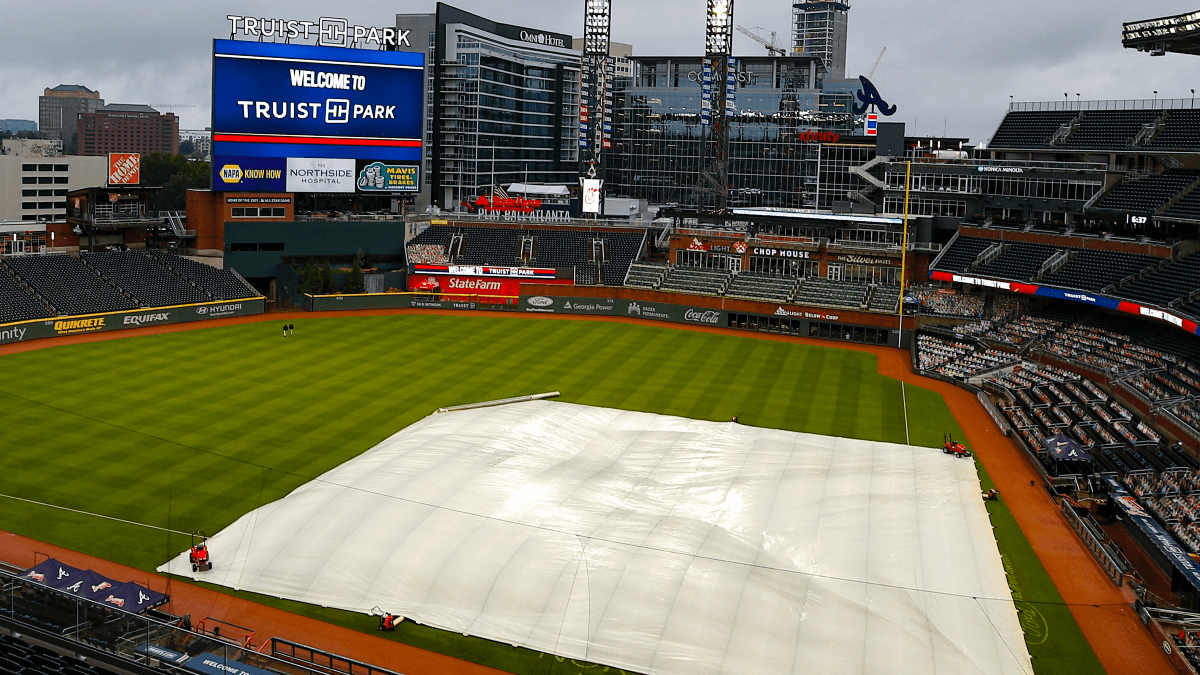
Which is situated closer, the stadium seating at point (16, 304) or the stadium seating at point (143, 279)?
the stadium seating at point (16, 304)

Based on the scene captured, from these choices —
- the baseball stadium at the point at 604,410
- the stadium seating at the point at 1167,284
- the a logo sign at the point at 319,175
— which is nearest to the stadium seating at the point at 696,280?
the baseball stadium at the point at 604,410

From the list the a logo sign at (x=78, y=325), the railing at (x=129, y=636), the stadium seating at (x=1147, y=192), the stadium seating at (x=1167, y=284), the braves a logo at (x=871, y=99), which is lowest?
the railing at (x=129, y=636)

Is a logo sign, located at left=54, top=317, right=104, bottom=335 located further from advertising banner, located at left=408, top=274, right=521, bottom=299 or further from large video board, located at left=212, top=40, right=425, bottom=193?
advertising banner, located at left=408, top=274, right=521, bottom=299

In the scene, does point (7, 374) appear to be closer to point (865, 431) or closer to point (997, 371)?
point (865, 431)

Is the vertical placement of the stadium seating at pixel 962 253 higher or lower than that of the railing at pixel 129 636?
higher

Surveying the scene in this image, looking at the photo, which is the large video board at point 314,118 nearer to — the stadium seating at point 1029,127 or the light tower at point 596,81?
the light tower at point 596,81

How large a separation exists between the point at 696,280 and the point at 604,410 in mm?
37563

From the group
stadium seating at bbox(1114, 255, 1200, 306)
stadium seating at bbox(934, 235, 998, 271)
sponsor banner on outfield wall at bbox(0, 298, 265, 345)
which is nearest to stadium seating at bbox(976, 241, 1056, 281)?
stadium seating at bbox(934, 235, 998, 271)

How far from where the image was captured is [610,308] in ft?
227

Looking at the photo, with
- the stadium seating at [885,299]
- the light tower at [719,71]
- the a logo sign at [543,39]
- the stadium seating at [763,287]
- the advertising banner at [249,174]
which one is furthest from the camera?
the a logo sign at [543,39]

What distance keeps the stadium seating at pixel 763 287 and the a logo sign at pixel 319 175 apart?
2978 centimetres

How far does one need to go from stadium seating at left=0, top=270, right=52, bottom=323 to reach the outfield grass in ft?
15.3

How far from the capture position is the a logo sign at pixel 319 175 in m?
68.1

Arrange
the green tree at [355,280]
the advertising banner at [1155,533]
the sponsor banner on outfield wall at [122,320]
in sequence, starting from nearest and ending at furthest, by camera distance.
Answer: the advertising banner at [1155,533]
the sponsor banner on outfield wall at [122,320]
the green tree at [355,280]
